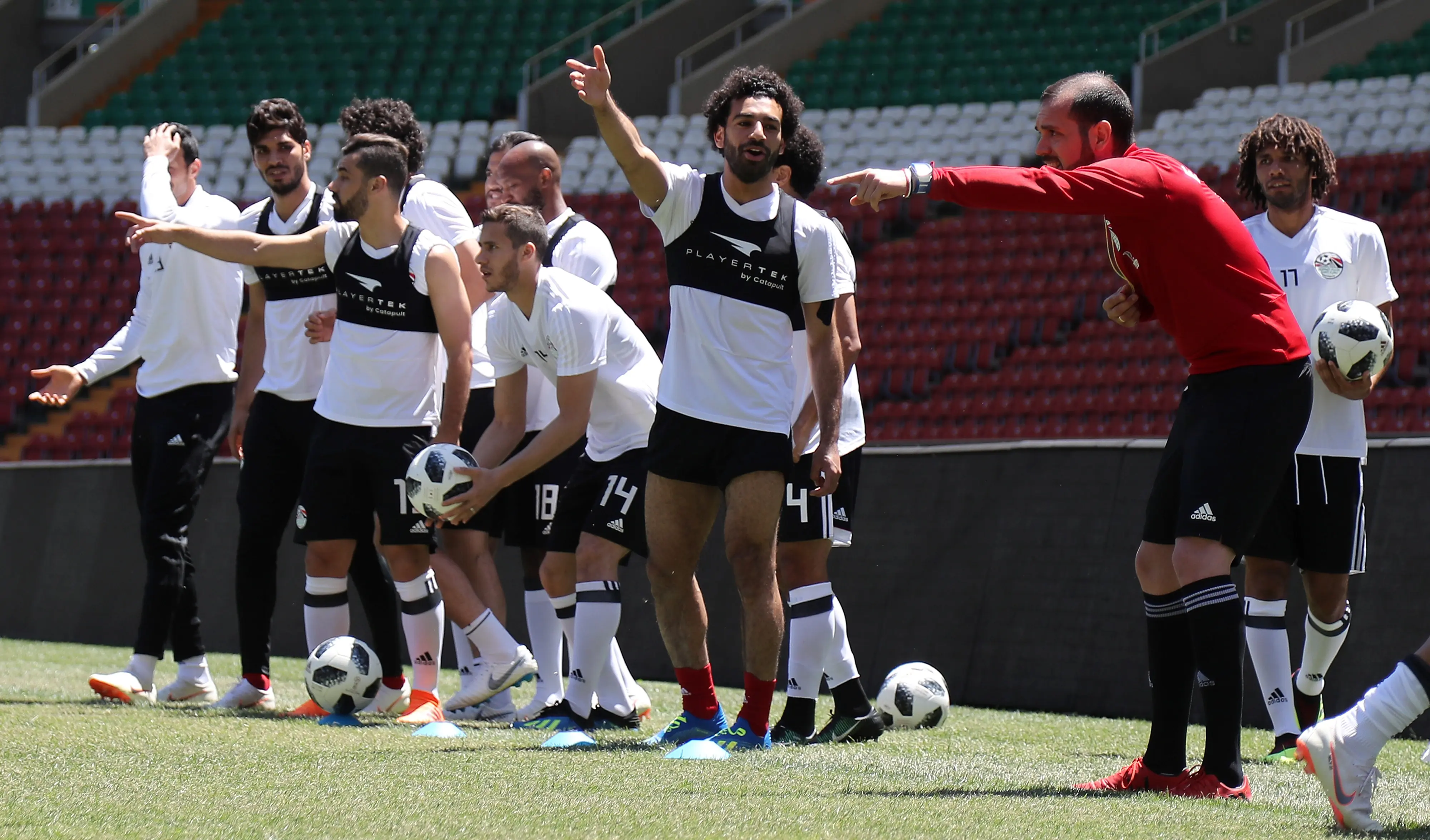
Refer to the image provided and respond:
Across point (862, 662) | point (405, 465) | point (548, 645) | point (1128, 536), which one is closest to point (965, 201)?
point (405, 465)

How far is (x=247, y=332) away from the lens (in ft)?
22.6

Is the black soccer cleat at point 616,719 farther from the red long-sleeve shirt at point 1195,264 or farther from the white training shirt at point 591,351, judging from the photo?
the red long-sleeve shirt at point 1195,264

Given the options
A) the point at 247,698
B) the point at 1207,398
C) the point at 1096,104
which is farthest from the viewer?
the point at 247,698

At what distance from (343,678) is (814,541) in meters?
1.71

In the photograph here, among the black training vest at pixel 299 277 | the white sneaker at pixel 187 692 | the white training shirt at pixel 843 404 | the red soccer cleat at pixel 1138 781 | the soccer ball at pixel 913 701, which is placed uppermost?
the black training vest at pixel 299 277

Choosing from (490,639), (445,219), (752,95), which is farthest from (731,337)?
(445,219)

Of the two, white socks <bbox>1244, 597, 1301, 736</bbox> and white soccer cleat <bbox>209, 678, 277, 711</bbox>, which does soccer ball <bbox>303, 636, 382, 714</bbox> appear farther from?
white socks <bbox>1244, 597, 1301, 736</bbox>

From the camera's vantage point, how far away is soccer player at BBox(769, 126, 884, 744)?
17.9ft

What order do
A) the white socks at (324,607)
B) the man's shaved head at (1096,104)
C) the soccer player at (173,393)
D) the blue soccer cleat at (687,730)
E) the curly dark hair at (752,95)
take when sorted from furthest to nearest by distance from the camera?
the soccer player at (173,393), the white socks at (324,607), the blue soccer cleat at (687,730), the curly dark hair at (752,95), the man's shaved head at (1096,104)

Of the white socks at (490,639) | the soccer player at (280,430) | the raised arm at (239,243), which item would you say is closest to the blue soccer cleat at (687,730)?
the white socks at (490,639)

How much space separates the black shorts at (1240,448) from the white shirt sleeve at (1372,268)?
5.48 ft

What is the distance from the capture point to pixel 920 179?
12.6ft

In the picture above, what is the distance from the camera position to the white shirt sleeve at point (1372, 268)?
5.77 metres

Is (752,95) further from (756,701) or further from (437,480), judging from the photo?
(756,701)
